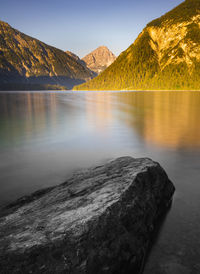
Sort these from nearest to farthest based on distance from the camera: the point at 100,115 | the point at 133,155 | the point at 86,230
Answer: the point at 86,230 → the point at 133,155 → the point at 100,115

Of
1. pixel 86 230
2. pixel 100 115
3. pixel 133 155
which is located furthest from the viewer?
pixel 100 115

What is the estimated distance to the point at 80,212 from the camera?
2.85 metres

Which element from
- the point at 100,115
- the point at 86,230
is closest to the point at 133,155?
the point at 86,230

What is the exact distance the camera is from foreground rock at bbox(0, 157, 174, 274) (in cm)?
211

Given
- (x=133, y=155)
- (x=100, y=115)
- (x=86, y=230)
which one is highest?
(x=100, y=115)

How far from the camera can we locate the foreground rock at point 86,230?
6.93 feet

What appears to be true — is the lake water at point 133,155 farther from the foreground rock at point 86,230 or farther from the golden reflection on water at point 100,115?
the golden reflection on water at point 100,115

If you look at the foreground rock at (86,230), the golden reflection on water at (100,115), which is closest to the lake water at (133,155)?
the foreground rock at (86,230)

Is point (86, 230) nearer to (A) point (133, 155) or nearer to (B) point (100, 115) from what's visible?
(A) point (133, 155)

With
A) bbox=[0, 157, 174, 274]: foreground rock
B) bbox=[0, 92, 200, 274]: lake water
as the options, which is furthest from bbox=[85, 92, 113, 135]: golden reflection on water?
bbox=[0, 157, 174, 274]: foreground rock

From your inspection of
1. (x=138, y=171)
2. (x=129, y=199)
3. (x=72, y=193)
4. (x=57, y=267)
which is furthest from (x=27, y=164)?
(x=57, y=267)

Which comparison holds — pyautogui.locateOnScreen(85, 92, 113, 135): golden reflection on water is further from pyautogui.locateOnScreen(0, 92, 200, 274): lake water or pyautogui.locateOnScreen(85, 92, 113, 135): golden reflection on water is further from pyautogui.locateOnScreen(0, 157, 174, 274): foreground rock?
pyautogui.locateOnScreen(0, 157, 174, 274): foreground rock

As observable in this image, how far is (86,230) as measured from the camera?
2.43m

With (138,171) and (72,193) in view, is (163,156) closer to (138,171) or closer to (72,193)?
(138,171)
